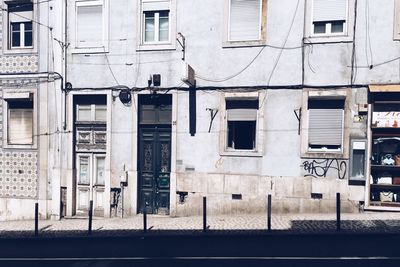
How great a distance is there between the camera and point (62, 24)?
43.1 feet

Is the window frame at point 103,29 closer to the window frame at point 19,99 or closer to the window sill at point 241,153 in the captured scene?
the window frame at point 19,99

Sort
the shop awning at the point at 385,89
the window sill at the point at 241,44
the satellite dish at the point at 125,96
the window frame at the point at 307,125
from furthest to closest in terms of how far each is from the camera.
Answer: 1. the satellite dish at the point at 125,96
2. the window sill at the point at 241,44
3. the window frame at the point at 307,125
4. the shop awning at the point at 385,89

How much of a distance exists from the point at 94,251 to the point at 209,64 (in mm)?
6851

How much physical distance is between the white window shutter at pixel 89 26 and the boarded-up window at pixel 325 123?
25.4ft

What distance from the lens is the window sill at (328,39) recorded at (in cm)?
1121

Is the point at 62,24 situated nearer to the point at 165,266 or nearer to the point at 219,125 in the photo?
the point at 219,125

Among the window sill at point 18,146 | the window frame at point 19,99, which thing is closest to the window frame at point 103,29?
the window frame at point 19,99

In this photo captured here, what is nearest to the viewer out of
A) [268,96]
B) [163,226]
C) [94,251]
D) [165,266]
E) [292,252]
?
[165,266]

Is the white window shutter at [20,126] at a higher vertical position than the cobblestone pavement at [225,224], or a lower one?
higher

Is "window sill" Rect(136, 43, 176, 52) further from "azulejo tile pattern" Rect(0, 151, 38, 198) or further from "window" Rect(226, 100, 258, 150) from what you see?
"azulejo tile pattern" Rect(0, 151, 38, 198)

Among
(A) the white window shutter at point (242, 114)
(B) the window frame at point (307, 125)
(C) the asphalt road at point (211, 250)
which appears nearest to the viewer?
(C) the asphalt road at point (211, 250)

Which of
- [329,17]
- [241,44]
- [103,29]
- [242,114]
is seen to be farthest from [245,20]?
[103,29]

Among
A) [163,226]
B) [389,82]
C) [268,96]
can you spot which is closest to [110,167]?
[163,226]

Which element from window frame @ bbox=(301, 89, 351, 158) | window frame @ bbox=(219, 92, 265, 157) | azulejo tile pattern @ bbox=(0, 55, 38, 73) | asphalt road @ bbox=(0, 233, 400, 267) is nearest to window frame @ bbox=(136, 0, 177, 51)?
window frame @ bbox=(219, 92, 265, 157)
